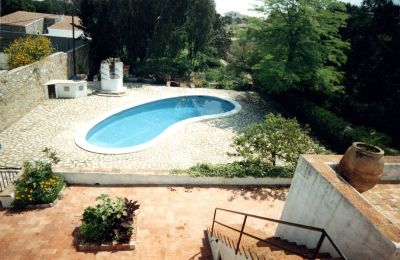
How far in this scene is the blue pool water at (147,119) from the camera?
1641cm

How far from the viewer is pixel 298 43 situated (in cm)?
1973

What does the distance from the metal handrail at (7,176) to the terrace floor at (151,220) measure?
4.20ft

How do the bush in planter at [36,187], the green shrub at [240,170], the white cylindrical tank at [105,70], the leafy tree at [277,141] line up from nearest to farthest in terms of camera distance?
the bush in planter at [36,187], the green shrub at [240,170], the leafy tree at [277,141], the white cylindrical tank at [105,70]

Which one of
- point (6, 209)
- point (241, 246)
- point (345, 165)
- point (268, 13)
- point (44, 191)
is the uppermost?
point (268, 13)

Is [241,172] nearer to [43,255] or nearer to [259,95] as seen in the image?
[43,255]

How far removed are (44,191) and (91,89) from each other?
13.8 meters

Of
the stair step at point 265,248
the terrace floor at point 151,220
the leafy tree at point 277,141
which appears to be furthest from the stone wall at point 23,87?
the stair step at point 265,248

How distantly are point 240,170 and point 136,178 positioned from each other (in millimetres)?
4391

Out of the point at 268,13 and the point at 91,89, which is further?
the point at 91,89

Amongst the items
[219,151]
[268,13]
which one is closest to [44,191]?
[219,151]

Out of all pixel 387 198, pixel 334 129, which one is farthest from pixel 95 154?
pixel 334 129

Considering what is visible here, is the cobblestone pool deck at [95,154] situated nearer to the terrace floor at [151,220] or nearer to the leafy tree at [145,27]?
the terrace floor at [151,220]

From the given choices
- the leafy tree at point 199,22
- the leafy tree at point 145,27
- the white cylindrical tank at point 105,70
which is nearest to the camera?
the white cylindrical tank at point 105,70

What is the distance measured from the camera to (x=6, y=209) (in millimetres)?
9648
